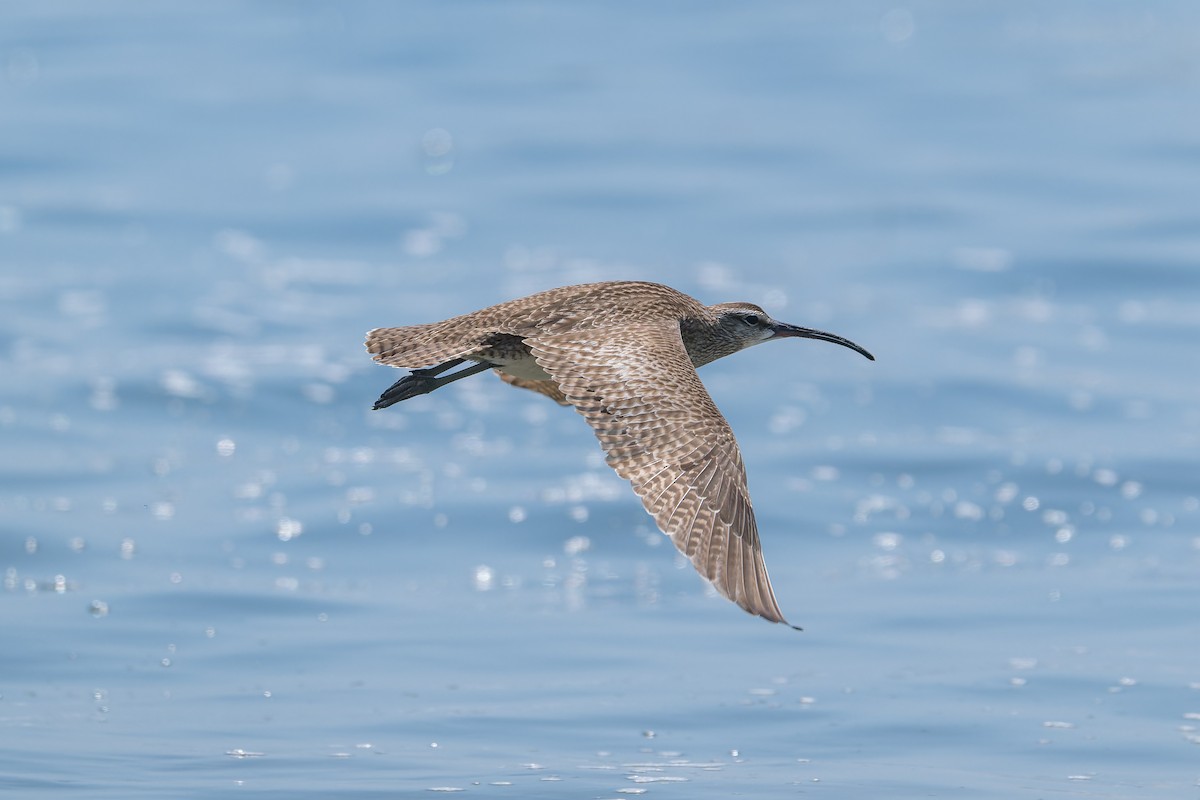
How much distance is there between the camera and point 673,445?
9.62 m

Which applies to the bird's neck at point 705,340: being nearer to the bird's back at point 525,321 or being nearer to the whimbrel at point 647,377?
the whimbrel at point 647,377

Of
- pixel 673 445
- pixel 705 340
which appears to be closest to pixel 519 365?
pixel 705 340

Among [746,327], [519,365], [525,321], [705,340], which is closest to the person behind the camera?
[525,321]

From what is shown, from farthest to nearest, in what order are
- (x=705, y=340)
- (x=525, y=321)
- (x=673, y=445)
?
1. (x=705, y=340)
2. (x=525, y=321)
3. (x=673, y=445)

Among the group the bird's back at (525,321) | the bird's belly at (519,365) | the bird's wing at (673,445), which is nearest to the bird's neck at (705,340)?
the bird's back at (525,321)

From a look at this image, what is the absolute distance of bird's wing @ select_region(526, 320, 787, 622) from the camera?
9047mm

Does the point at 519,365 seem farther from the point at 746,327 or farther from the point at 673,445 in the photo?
the point at 673,445

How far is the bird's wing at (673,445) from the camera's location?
29.7 ft

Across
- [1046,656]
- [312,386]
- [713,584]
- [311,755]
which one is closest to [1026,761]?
[1046,656]

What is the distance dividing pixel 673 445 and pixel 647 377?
0.50 metres

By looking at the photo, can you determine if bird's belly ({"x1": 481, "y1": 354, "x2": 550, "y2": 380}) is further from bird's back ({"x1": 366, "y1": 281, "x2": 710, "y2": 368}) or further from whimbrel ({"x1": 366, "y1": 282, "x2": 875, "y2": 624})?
bird's back ({"x1": 366, "y1": 281, "x2": 710, "y2": 368})

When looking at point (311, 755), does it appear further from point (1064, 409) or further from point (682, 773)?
point (1064, 409)

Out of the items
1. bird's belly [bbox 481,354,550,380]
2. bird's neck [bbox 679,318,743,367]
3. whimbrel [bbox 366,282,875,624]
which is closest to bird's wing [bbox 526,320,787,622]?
whimbrel [bbox 366,282,875,624]

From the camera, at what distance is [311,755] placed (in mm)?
15086
